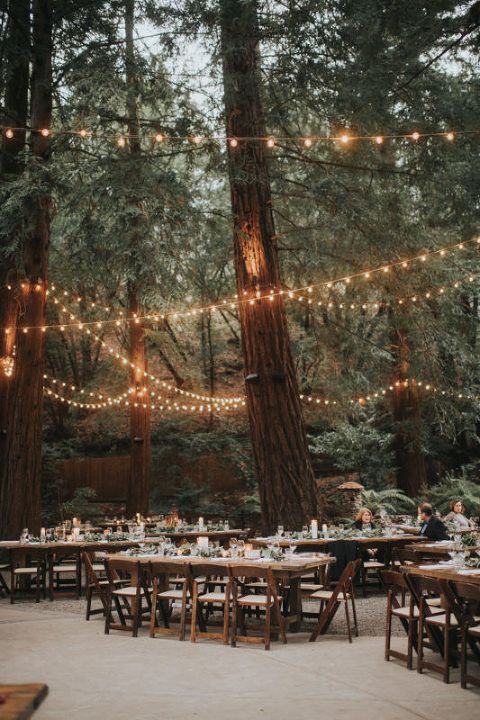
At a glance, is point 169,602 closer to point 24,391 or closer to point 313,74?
point 24,391

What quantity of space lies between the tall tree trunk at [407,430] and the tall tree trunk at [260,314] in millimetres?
5275

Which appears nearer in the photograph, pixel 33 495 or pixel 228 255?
pixel 33 495

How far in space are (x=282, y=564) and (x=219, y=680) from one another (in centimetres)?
169

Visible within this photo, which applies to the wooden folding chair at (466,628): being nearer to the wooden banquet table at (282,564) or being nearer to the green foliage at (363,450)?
the wooden banquet table at (282,564)

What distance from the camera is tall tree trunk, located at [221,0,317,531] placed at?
34.2 feet

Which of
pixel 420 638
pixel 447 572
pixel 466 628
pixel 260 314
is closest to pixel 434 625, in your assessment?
pixel 420 638

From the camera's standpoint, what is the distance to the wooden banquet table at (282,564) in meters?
7.30

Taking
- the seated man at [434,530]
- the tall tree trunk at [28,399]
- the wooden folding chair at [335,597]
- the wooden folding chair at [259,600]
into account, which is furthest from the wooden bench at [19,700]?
the tall tree trunk at [28,399]

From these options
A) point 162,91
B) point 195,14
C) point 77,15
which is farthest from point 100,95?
point 77,15

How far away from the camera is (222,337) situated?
25984 mm

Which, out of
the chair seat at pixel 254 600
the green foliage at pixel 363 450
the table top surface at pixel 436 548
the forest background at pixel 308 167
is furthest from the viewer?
the green foliage at pixel 363 450

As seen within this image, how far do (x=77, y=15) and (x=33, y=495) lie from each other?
8.11 metres

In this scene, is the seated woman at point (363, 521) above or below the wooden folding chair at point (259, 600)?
above

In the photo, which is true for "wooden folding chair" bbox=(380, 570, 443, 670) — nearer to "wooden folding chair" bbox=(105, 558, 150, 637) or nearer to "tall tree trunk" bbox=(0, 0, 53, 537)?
"wooden folding chair" bbox=(105, 558, 150, 637)
